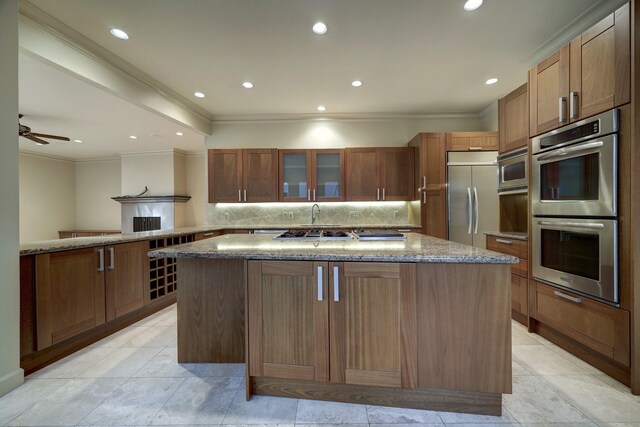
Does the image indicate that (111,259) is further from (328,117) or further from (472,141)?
(472,141)

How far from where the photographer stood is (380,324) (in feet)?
4.97

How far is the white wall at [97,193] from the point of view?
24.7 ft

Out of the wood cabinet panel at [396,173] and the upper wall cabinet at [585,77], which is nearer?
the upper wall cabinet at [585,77]

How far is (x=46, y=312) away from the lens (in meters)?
2.07

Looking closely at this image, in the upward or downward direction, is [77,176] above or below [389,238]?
above

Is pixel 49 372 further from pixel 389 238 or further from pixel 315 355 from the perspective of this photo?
pixel 389 238

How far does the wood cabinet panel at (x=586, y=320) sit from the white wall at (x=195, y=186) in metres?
6.88

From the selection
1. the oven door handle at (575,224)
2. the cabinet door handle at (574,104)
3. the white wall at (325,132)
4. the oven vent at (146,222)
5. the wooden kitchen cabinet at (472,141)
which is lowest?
the oven vent at (146,222)

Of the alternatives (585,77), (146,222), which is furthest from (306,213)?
(146,222)

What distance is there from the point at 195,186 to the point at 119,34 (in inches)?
192

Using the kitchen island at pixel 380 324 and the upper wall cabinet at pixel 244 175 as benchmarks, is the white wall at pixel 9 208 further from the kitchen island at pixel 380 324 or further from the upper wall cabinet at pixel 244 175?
the upper wall cabinet at pixel 244 175

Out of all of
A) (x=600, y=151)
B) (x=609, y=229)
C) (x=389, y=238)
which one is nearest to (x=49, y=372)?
(x=389, y=238)

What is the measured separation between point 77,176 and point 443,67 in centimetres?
928

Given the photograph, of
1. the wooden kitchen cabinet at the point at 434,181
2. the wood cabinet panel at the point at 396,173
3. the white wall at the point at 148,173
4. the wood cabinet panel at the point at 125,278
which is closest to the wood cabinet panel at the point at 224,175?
the wood cabinet panel at the point at 125,278
